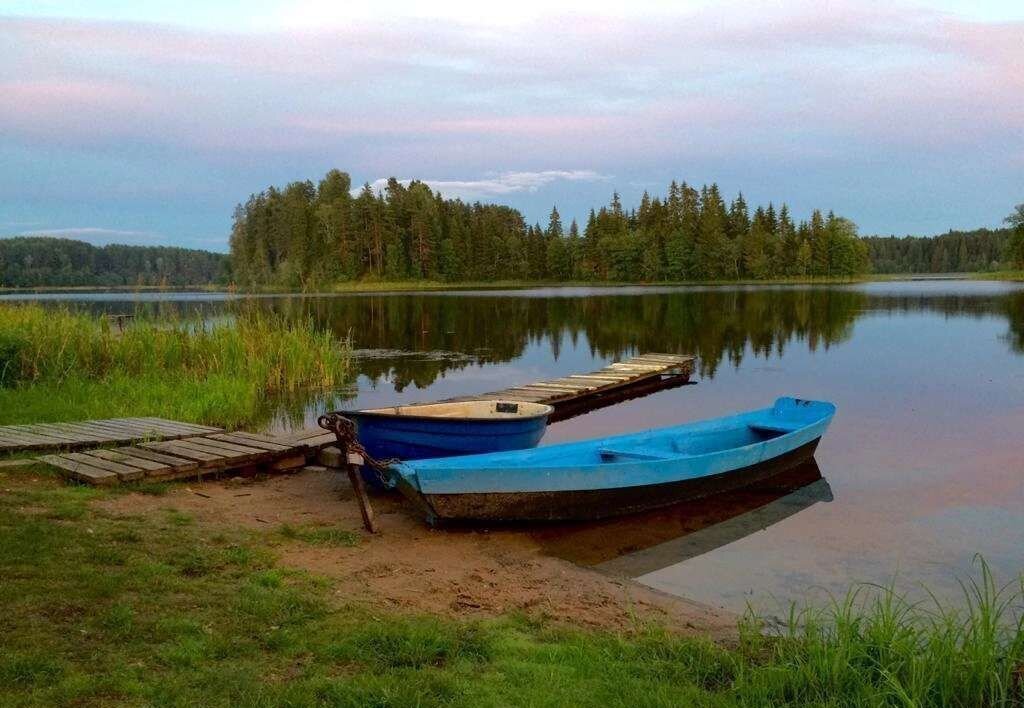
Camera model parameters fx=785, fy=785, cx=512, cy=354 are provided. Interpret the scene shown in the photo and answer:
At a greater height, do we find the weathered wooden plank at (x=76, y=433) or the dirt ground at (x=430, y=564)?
the weathered wooden plank at (x=76, y=433)

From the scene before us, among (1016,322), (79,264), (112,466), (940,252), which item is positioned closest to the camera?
(112,466)

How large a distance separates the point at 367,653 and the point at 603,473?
4.46 meters

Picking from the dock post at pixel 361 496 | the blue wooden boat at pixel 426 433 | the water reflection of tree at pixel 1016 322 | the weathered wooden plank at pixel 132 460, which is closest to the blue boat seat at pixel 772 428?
the blue wooden boat at pixel 426 433

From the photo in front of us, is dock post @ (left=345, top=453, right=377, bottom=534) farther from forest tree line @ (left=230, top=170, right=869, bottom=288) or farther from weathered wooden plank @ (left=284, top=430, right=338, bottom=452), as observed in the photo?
→ forest tree line @ (left=230, top=170, right=869, bottom=288)

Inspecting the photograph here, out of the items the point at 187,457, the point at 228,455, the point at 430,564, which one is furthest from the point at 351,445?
the point at 187,457

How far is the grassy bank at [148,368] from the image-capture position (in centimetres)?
1335

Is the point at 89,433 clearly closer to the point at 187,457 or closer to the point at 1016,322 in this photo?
the point at 187,457

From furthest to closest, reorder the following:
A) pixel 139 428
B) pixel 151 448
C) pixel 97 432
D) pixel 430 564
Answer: pixel 139 428 < pixel 97 432 < pixel 151 448 < pixel 430 564

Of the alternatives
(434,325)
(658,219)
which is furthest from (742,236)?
(434,325)

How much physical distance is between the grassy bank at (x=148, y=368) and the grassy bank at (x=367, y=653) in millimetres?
7926

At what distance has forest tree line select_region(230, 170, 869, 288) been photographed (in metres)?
100

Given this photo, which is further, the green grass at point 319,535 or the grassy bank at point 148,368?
the grassy bank at point 148,368

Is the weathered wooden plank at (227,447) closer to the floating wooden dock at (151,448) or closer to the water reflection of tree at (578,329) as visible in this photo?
the floating wooden dock at (151,448)

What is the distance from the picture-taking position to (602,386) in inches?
740
